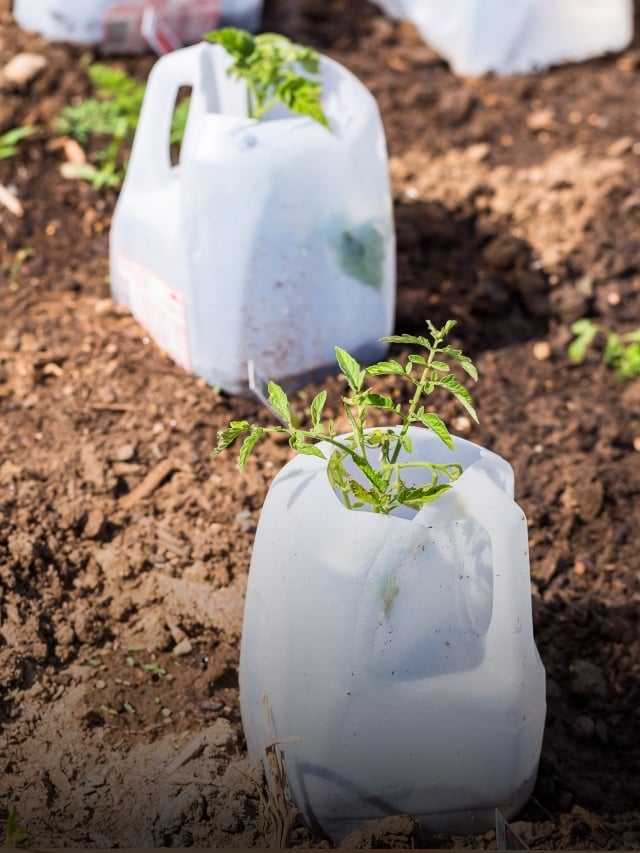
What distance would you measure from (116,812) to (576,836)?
1.99 feet

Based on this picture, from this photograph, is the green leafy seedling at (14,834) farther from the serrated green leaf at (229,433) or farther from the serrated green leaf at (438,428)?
the serrated green leaf at (438,428)

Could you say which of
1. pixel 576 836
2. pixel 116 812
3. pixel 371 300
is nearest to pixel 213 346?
pixel 371 300

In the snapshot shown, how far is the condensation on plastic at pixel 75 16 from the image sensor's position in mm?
2889

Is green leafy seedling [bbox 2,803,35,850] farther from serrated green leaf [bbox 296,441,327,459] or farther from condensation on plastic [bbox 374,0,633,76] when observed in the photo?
condensation on plastic [bbox 374,0,633,76]

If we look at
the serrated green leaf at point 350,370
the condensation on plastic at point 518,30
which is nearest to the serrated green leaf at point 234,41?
the serrated green leaf at point 350,370

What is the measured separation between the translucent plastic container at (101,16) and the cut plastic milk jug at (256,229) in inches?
36.6

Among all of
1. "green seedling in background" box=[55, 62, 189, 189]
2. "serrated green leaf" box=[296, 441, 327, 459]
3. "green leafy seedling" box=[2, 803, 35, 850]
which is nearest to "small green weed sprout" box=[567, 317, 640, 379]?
"green seedling in background" box=[55, 62, 189, 189]

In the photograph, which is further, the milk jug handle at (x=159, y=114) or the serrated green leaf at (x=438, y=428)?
the milk jug handle at (x=159, y=114)

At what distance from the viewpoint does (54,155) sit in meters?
2.65

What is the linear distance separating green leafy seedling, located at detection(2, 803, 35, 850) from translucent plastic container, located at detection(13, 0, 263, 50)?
2.14 meters

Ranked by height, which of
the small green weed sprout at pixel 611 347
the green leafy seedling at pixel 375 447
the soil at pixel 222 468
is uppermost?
the green leafy seedling at pixel 375 447

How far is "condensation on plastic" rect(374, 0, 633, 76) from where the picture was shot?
3.09 m

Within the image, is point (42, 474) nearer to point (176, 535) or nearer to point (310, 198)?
point (176, 535)

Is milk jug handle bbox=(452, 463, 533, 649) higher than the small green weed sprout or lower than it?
higher
